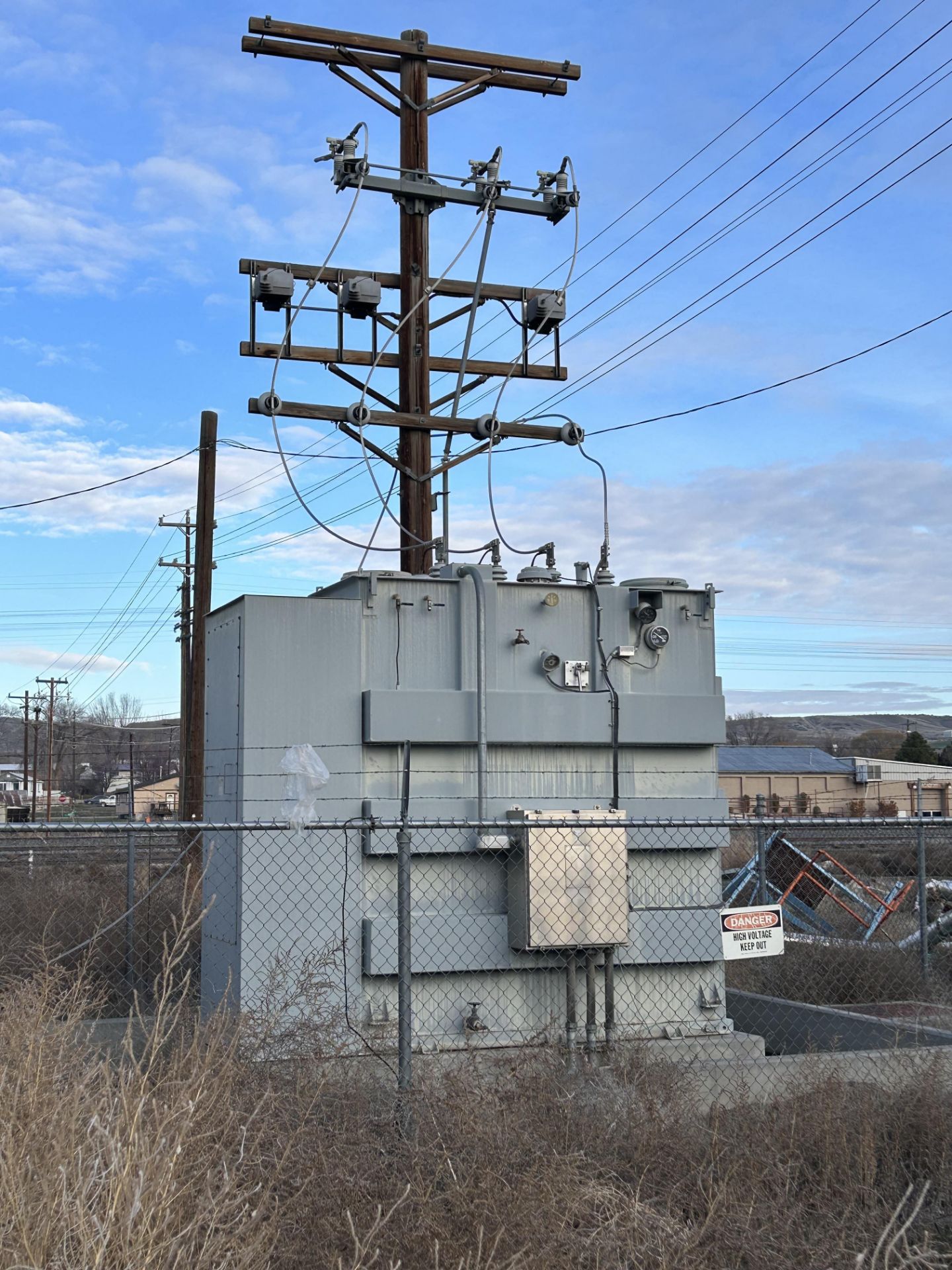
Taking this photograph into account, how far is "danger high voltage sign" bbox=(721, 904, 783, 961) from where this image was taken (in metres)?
6.35

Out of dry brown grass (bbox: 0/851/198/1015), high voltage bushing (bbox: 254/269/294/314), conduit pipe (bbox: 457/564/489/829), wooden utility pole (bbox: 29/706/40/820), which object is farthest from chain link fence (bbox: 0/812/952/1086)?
wooden utility pole (bbox: 29/706/40/820)

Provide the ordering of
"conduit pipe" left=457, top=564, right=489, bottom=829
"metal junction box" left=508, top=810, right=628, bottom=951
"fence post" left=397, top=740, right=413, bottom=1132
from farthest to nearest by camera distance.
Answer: "conduit pipe" left=457, top=564, right=489, bottom=829
"metal junction box" left=508, top=810, right=628, bottom=951
"fence post" left=397, top=740, right=413, bottom=1132

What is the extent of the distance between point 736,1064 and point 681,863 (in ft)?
4.28

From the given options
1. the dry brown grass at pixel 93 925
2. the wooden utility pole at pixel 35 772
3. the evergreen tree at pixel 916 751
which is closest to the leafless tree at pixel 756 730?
the evergreen tree at pixel 916 751

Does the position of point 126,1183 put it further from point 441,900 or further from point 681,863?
point 681,863

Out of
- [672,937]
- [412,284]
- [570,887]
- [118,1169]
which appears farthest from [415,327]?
[118,1169]

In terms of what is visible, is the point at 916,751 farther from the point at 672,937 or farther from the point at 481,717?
the point at 481,717

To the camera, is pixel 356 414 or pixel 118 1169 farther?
pixel 356 414

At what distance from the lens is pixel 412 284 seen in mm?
9867

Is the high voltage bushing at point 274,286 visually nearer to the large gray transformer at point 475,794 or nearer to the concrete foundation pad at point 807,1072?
the large gray transformer at point 475,794

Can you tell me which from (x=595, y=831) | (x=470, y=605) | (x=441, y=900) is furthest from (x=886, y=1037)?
(x=470, y=605)

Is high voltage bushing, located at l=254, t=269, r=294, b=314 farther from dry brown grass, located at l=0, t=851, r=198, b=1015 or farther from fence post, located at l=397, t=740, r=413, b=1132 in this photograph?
fence post, located at l=397, t=740, r=413, b=1132

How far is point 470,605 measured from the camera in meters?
7.57

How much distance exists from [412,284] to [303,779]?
15.7 feet
